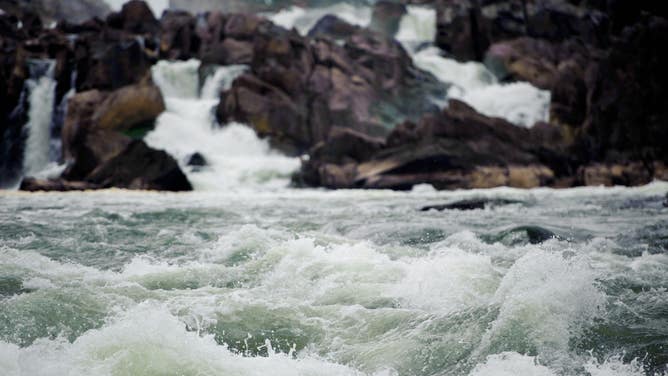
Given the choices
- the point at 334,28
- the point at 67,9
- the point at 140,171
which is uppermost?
the point at 67,9

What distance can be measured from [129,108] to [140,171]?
8.72 meters

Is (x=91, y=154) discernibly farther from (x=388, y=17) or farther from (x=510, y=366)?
(x=388, y=17)

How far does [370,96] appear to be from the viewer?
32.9 m

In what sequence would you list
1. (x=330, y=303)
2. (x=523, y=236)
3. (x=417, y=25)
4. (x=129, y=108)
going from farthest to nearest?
(x=417, y=25), (x=129, y=108), (x=523, y=236), (x=330, y=303)

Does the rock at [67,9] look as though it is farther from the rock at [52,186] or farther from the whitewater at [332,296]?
the whitewater at [332,296]

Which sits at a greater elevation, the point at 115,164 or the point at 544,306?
the point at 544,306

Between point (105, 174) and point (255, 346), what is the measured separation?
1664 centimetres

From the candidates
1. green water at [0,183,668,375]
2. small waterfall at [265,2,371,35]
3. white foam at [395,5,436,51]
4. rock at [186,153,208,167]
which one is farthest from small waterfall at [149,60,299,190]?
small waterfall at [265,2,371,35]

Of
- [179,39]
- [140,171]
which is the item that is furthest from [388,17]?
[140,171]

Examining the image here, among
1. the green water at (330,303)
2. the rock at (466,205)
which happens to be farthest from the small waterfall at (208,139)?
the green water at (330,303)

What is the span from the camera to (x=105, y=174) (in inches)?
770

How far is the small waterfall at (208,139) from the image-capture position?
22984 millimetres

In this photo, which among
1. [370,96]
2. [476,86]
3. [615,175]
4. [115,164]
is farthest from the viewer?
[476,86]

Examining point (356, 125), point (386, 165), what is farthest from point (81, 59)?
point (386, 165)
